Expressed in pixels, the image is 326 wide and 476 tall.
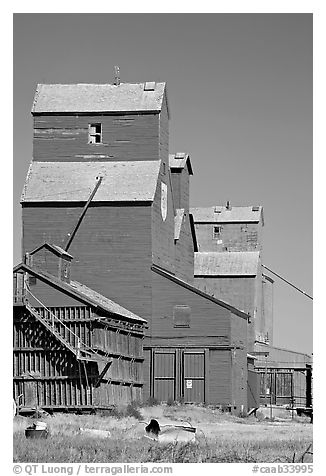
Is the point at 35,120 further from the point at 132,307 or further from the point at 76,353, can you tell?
the point at 76,353

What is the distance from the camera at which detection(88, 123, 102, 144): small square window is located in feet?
203

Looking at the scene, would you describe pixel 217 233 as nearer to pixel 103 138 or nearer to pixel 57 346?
pixel 103 138

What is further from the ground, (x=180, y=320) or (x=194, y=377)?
(x=180, y=320)

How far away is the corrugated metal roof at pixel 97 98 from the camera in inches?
2431

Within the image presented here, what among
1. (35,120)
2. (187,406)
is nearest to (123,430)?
(187,406)

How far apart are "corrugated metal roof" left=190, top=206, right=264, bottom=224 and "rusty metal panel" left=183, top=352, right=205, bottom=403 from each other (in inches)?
1402

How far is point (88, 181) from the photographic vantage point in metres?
60.3

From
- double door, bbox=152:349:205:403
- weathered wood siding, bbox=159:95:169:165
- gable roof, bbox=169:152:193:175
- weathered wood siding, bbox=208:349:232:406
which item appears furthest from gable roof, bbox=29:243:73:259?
gable roof, bbox=169:152:193:175

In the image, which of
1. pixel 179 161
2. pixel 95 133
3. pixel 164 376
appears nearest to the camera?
pixel 164 376

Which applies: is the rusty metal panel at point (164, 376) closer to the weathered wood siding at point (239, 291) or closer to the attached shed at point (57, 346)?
the attached shed at point (57, 346)

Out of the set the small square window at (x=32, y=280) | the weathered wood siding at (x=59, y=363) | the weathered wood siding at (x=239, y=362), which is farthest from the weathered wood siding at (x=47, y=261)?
the weathered wood siding at (x=239, y=362)

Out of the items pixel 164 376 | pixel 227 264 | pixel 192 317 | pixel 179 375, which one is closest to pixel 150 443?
pixel 179 375

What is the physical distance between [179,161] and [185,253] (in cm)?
605
